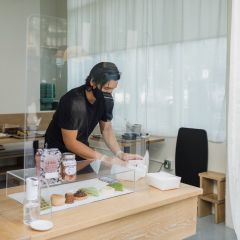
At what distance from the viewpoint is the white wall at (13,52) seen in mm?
4738

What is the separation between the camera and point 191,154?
3.58 metres

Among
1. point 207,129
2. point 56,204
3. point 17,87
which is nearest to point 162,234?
point 56,204

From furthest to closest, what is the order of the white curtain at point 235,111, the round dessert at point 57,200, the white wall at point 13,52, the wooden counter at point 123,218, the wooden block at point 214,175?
the white wall at point 13,52 < the wooden block at point 214,175 < the white curtain at point 235,111 < the round dessert at point 57,200 < the wooden counter at point 123,218

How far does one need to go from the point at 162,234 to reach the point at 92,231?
0.41m

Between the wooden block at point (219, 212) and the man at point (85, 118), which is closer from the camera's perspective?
the man at point (85, 118)

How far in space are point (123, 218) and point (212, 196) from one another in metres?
2.27

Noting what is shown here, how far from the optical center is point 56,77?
11.1 feet

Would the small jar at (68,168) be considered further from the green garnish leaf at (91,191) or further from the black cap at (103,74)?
the black cap at (103,74)

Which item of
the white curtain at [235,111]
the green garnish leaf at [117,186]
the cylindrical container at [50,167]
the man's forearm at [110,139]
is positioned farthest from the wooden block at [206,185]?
the cylindrical container at [50,167]

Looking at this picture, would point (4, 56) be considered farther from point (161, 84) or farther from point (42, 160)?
point (42, 160)

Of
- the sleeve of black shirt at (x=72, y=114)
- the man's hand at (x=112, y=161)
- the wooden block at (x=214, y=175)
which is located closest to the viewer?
the man's hand at (x=112, y=161)

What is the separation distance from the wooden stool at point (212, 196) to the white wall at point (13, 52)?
2.84 m

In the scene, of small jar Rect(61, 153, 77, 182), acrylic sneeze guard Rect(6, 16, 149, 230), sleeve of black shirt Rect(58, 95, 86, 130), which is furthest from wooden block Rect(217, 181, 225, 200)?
small jar Rect(61, 153, 77, 182)

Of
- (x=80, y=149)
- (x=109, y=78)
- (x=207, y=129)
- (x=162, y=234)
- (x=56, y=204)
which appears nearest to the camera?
(x=56, y=204)
